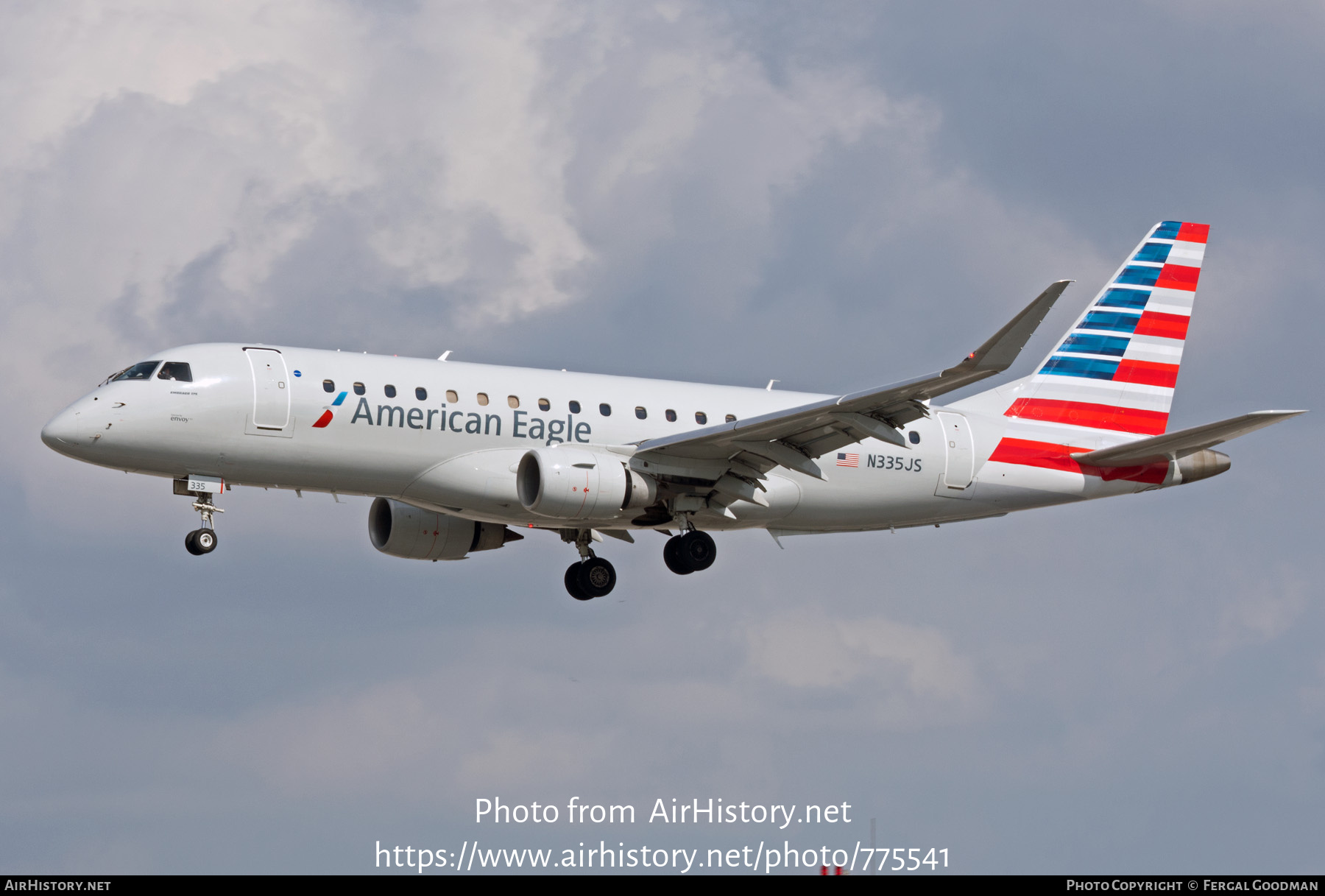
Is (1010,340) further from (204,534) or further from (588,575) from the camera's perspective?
(204,534)

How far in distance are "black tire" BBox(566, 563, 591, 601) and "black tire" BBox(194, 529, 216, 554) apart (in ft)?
33.5

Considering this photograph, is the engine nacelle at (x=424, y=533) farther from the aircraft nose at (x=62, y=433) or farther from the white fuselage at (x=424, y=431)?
the aircraft nose at (x=62, y=433)

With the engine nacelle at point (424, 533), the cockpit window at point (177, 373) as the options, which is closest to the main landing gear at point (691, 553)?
the engine nacelle at point (424, 533)

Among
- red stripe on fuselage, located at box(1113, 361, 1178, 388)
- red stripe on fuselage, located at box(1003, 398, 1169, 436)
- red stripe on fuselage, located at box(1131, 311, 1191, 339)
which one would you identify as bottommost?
red stripe on fuselage, located at box(1003, 398, 1169, 436)

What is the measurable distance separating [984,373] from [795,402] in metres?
10.9

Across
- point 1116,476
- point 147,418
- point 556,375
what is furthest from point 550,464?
point 1116,476

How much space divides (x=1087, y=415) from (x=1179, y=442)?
490 cm

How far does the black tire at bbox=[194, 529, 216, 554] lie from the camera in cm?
3788

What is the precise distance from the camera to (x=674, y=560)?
41.6 meters

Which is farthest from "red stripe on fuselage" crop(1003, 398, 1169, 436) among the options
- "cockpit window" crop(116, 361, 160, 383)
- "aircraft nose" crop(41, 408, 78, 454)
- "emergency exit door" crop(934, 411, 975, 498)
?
"aircraft nose" crop(41, 408, 78, 454)

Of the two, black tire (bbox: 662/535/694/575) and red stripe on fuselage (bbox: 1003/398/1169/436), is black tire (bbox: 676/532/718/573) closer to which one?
black tire (bbox: 662/535/694/575)

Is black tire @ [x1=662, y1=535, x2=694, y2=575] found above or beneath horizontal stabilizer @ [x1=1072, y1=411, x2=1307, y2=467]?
beneath

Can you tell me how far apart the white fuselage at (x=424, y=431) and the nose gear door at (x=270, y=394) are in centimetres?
3

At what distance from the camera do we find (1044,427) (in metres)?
45.5
